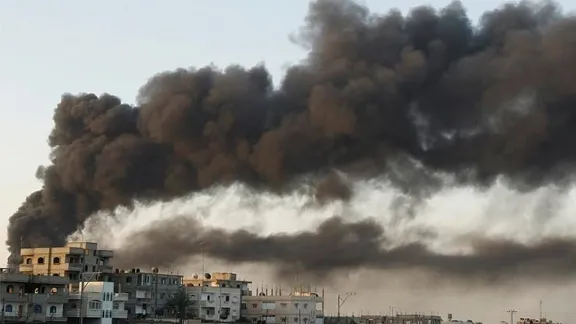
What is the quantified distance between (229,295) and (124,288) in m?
17.9

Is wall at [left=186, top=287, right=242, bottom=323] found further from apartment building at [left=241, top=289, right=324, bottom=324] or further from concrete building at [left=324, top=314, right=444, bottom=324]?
concrete building at [left=324, top=314, right=444, bottom=324]

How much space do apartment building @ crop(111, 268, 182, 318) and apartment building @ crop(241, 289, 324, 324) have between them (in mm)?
14207

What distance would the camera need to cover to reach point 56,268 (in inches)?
3797

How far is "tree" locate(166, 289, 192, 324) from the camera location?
104 m

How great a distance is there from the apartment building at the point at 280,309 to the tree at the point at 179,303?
15031 millimetres

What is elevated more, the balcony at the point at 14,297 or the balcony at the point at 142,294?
the balcony at the point at 142,294

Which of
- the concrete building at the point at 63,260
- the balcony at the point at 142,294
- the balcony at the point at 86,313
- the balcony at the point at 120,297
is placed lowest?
the balcony at the point at 86,313

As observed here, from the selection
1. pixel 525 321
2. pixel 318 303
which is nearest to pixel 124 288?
pixel 318 303

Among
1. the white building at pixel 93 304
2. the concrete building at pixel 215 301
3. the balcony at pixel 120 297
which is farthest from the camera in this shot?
the concrete building at pixel 215 301

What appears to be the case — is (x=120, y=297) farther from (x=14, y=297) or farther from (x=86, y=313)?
(x=14, y=297)

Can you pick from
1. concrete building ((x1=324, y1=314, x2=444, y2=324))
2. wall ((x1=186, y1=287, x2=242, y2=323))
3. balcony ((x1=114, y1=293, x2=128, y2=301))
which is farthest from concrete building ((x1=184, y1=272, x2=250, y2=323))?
concrete building ((x1=324, y1=314, x2=444, y2=324))

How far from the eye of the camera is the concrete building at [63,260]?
96188 millimetres

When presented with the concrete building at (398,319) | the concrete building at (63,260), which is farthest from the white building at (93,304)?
the concrete building at (398,319)

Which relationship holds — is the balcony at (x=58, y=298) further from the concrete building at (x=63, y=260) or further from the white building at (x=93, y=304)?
the concrete building at (x=63, y=260)
